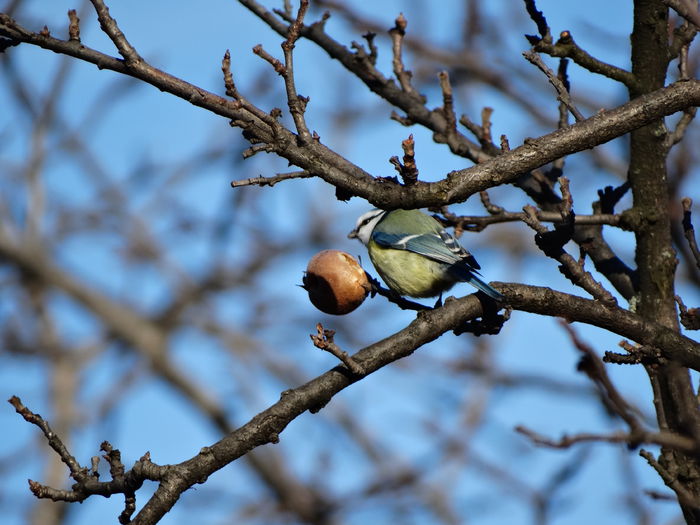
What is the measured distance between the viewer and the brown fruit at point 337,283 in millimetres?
2771

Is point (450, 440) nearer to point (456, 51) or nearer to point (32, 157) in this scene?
point (456, 51)

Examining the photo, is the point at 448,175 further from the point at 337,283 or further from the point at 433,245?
the point at 433,245

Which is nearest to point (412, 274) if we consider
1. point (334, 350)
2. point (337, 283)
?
point (337, 283)

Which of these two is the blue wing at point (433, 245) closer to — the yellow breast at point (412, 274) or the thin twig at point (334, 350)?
the yellow breast at point (412, 274)

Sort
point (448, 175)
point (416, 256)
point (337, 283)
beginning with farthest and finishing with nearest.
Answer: point (416, 256), point (337, 283), point (448, 175)

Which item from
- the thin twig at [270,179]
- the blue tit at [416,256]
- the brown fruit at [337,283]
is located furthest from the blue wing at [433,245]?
the thin twig at [270,179]

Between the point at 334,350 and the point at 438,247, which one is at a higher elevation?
the point at 438,247

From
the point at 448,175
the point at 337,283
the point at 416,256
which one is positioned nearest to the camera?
the point at 448,175

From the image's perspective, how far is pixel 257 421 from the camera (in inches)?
81.9

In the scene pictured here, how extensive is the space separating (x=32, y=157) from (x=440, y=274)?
676 centimetres

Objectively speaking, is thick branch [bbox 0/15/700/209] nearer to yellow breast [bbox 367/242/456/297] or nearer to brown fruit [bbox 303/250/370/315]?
brown fruit [bbox 303/250/370/315]

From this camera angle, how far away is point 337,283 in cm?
276

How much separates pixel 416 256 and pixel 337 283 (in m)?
1.06

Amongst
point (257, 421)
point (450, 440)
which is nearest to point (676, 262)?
point (257, 421)
